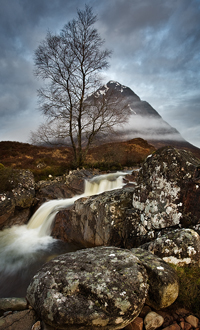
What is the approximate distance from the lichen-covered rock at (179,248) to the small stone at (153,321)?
3.52 ft

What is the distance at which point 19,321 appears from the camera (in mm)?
2426

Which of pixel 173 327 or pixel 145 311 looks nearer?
pixel 173 327

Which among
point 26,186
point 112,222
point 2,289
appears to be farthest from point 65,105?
point 2,289

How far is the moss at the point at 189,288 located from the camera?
2439 millimetres

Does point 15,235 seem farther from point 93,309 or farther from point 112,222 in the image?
point 93,309

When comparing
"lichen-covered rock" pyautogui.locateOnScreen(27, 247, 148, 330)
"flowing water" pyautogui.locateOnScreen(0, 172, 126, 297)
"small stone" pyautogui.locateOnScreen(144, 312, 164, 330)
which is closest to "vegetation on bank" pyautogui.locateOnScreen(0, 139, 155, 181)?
"flowing water" pyautogui.locateOnScreen(0, 172, 126, 297)

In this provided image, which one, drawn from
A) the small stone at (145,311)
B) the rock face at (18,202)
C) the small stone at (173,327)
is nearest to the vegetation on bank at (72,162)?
the rock face at (18,202)

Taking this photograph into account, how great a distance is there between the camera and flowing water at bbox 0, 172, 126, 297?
17.4 ft

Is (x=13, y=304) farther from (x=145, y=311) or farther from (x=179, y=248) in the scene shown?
(x=179, y=248)

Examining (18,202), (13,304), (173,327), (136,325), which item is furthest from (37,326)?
(18,202)

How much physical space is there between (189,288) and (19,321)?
252 cm

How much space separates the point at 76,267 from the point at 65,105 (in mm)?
14238

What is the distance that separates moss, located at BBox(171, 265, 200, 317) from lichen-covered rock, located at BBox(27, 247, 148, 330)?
65cm

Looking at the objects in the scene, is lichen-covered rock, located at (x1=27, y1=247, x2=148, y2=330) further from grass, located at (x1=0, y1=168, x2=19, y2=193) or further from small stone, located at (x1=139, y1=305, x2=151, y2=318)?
grass, located at (x1=0, y1=168, x2=19, y2=193)
